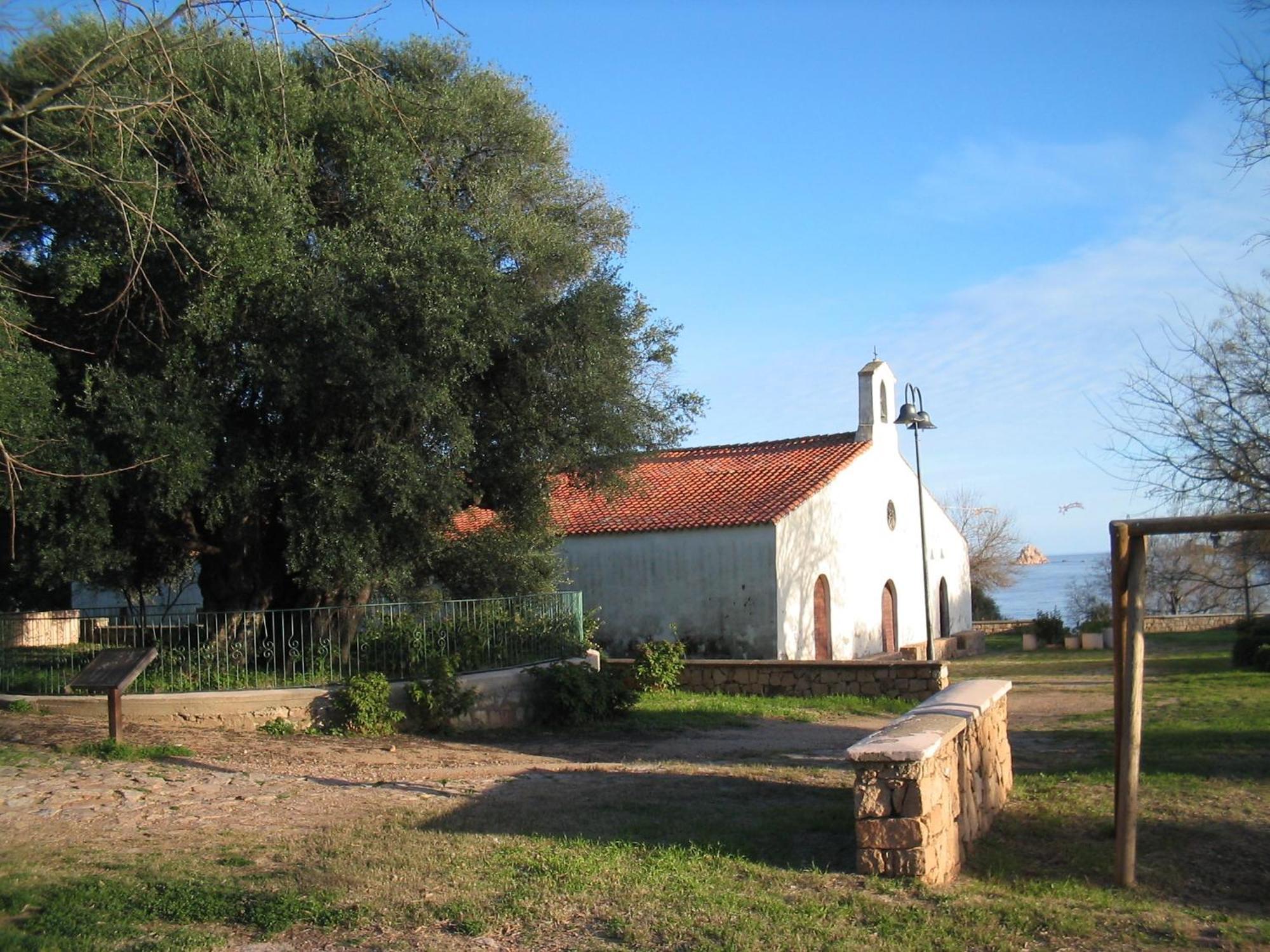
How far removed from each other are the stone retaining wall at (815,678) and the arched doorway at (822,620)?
5.90 metres

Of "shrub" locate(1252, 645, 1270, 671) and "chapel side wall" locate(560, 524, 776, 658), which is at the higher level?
"chapel side wall" locate(560, 524, 776, 658)

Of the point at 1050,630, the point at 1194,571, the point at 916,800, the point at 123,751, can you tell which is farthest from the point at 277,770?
the point at 1050,630

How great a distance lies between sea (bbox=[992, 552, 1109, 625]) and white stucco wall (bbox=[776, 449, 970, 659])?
9055 mm

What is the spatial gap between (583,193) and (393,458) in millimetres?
6071

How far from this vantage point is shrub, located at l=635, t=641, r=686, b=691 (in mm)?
18641

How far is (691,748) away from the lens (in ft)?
41.8

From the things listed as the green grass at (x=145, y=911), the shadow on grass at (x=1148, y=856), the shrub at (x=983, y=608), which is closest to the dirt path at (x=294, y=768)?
the green grass at (x=145, y=911)

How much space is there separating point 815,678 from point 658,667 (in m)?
2.57

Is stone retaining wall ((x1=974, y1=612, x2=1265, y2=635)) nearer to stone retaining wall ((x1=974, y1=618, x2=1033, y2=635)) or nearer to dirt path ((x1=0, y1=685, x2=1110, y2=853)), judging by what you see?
stone retaining wall ((x1=974, y1=618, x2=1033, y2=635))

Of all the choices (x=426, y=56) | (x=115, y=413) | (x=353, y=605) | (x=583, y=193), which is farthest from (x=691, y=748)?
(x=426, y=56)

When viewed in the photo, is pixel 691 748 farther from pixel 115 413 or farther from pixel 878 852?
pixel 115 413

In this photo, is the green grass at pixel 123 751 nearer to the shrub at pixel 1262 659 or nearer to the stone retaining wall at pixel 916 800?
the stone retaining wall at pixel 916 800

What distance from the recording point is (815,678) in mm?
18578

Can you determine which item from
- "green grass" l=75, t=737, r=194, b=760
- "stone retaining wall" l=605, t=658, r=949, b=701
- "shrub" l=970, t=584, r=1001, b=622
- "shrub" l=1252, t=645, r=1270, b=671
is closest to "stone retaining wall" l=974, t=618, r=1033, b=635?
"shrub" l=970, t=584, r=1001, b=622
